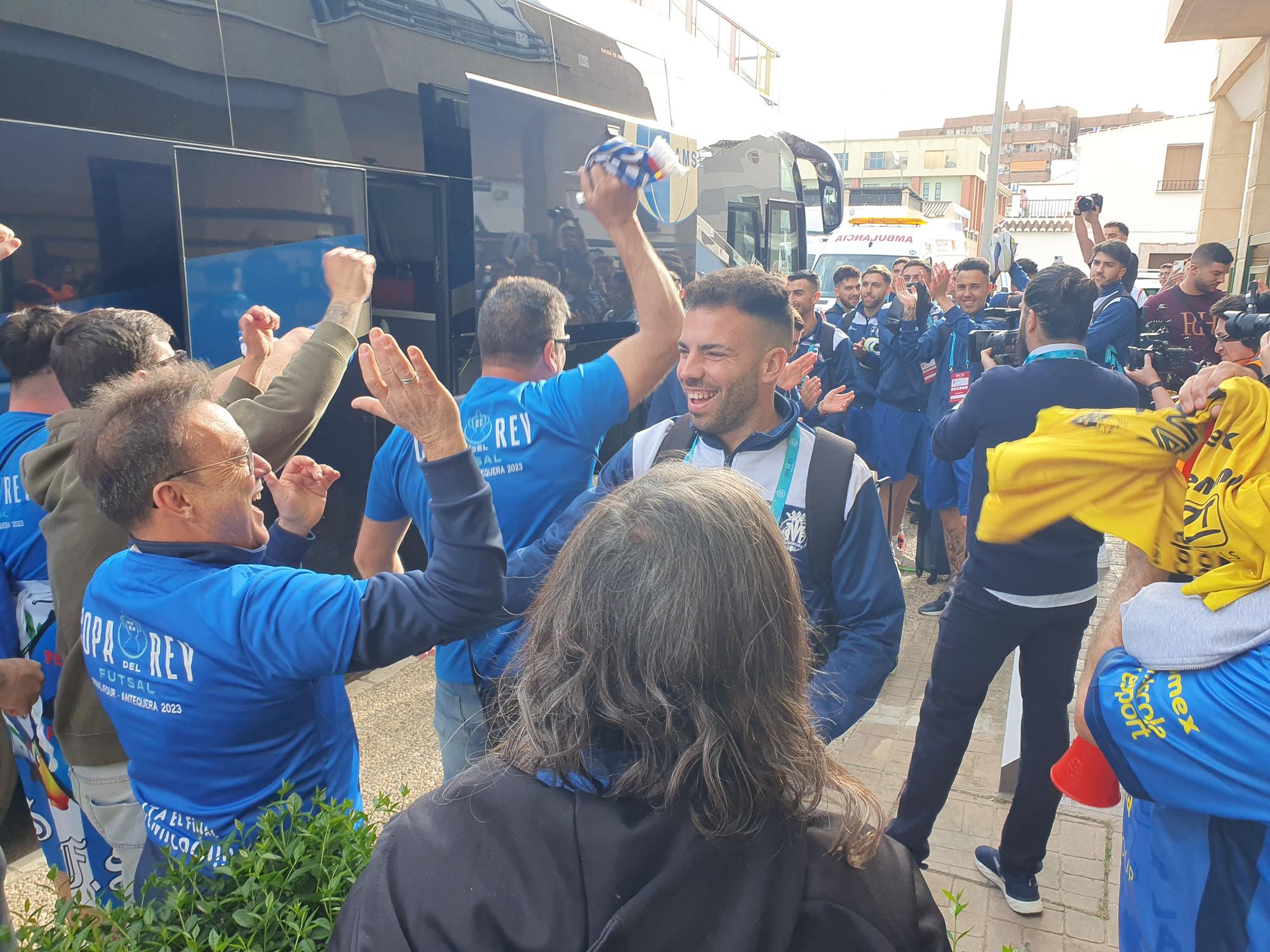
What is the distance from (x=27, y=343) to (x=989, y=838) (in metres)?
3.83

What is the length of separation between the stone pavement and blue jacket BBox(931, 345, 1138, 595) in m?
1.08

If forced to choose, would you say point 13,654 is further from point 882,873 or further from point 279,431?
point 882,873

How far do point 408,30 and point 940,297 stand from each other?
3821 millimetres

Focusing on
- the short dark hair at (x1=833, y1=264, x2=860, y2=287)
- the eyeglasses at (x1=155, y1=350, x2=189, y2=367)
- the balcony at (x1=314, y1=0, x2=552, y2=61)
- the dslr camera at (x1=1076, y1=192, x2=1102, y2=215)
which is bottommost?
the eyeglasses at (x1=155, y1=350, x2=189, y2=367)

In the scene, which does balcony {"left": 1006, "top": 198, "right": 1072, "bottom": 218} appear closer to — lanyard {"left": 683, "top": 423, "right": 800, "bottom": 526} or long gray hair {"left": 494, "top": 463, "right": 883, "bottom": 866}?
lanyard {"left": 683, "top": 423, "right": 800, "bottom": 526}

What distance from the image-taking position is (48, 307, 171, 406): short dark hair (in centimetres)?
249

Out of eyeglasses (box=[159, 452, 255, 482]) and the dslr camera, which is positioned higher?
the dslr camera

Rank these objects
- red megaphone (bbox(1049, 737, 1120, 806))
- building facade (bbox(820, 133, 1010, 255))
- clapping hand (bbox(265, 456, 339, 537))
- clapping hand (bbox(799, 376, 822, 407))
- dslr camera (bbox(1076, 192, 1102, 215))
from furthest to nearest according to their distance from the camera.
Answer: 1. building facade (bbox(820, 133, 1010, 255))
2. dslr camera (bbox(1076, 192, 1102, 215))
3. clapping hand (bbox(799, 376, 822, 407))
4. clapping hand (bbox(265, 456, 339, 537))
5. red megaphone (bbox(1049, 737, 1120, 806))

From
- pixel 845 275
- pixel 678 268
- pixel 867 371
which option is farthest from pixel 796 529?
pixel 845 275

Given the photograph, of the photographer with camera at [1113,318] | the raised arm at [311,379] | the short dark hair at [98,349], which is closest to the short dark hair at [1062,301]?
the raised arm at [311,379]

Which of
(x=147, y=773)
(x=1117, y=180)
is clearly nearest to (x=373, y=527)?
(x=147, y=773)

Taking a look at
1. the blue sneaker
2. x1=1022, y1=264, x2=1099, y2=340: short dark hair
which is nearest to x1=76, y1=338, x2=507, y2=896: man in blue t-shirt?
the blue sneaker

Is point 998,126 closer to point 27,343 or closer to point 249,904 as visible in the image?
point 27,343

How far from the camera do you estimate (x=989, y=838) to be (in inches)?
142
